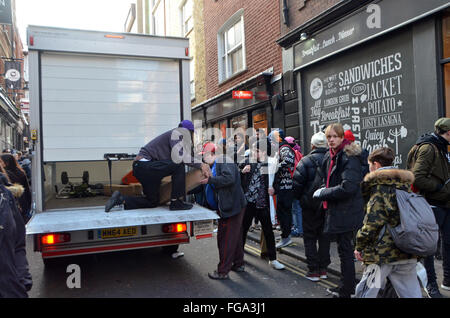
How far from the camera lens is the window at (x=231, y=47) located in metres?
13.0

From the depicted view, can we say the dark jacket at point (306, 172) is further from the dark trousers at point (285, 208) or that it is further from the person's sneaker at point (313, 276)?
the dark trousers at point (285, 208)

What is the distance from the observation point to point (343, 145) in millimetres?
3906

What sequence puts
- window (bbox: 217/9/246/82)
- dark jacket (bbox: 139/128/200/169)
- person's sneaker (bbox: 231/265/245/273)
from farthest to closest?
window (bbox: 217/9/246/82), person's sneaker (bbox: 231/265/245/273), dark jacket (bbox: 139/128/200/169)

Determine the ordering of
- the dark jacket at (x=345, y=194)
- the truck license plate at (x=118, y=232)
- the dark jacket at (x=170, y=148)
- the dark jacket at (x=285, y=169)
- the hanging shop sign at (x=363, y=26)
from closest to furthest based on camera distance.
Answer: the dark jacket at (x=345, y=194) < the truck license plate at (x=118, y=232) < the dark jacket at (x=170, y=148) < the dark jacket at (x=285, y=169) < the hanging shop sign at (x=363, y=26)

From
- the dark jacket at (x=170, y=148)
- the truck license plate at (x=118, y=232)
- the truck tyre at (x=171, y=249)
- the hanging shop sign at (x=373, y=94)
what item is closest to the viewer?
the truck license plate at (x=118, y=232)

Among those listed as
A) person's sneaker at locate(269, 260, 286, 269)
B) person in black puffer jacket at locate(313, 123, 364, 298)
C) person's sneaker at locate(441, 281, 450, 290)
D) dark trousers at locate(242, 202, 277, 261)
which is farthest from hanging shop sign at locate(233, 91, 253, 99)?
person's sneaker at locate(441, 281, 450, 290)

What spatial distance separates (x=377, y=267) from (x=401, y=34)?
520 cm

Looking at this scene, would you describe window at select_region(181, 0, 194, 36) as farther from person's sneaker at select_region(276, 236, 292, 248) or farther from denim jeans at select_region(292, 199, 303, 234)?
person's sneaker at select_region(276, 236, 292, 248)

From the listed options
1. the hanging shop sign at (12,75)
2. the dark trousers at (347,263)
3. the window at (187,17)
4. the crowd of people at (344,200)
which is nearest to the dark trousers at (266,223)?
the crowd of people at (344,200)

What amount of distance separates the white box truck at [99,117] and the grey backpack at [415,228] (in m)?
2.42

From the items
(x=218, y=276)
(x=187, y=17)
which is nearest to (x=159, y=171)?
(x=218, y=276)

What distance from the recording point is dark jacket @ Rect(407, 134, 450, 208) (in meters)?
4.02

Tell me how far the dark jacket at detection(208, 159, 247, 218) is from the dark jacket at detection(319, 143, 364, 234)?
1211 millimetres
